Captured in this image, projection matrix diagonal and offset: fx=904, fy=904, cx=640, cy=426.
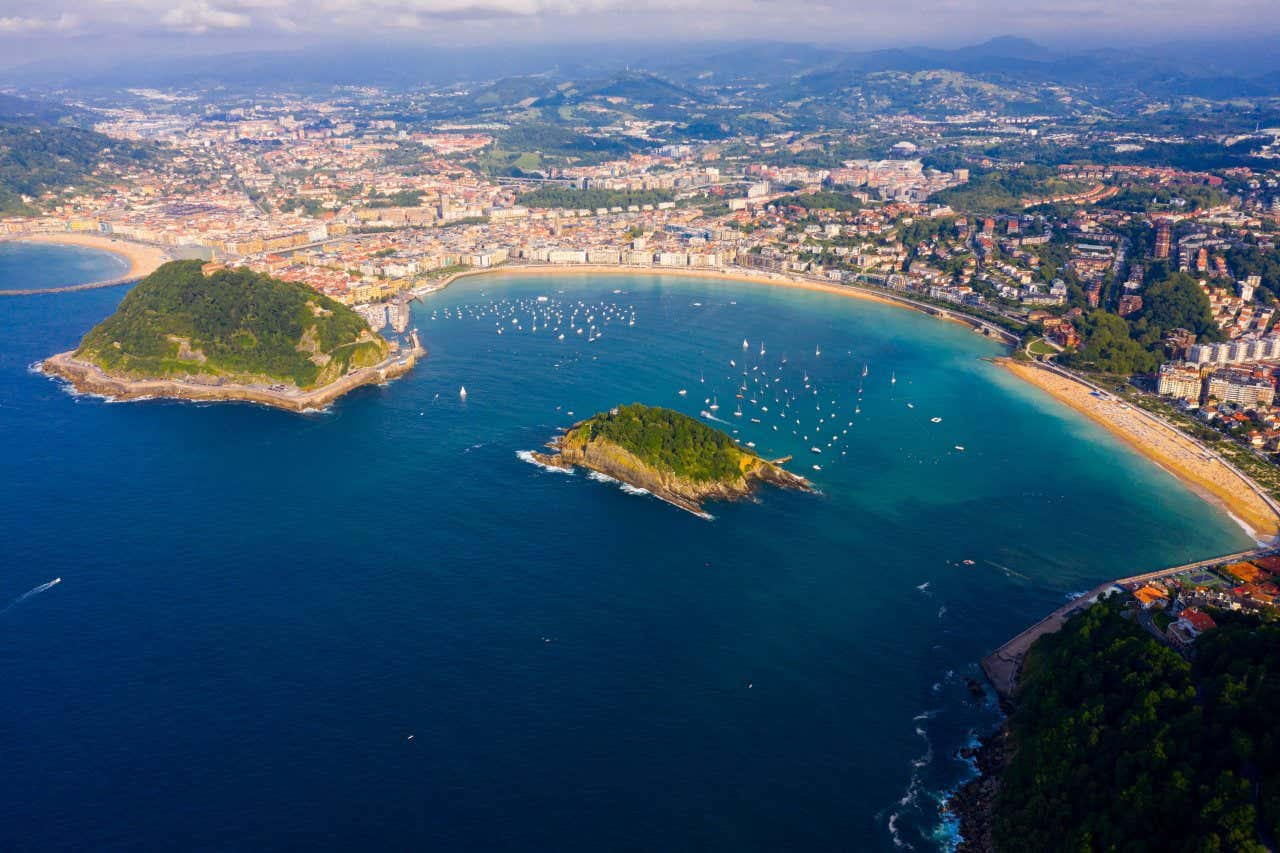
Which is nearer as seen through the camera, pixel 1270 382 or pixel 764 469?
pixel 764 469

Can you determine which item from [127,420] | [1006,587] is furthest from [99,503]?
[1006,587]

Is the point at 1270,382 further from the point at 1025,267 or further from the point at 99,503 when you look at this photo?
the point at 99,503

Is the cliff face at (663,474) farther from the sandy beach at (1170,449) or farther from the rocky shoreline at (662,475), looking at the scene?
the sandy beach at (1170,449)

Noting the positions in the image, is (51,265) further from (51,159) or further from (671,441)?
(671,441)

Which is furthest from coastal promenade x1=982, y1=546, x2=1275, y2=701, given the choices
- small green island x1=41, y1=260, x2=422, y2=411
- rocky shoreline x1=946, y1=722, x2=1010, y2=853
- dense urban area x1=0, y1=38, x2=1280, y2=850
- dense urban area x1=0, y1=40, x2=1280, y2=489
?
small green island x1=41, y1=260, x2=422, y2=411

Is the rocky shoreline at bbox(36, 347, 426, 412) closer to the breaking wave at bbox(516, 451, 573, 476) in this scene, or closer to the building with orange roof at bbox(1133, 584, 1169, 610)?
the breaking wave at bbox(516, 451, 573, 476)

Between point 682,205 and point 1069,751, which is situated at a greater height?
point 682,205
